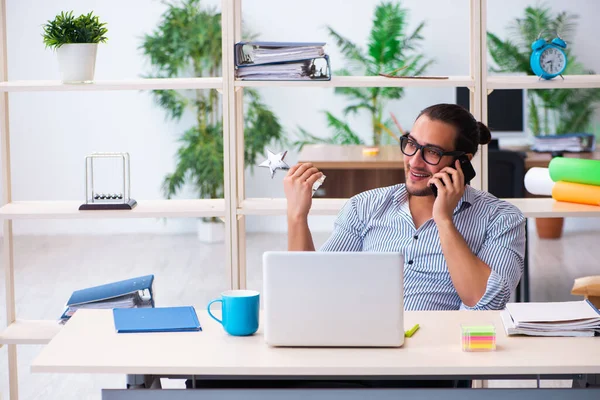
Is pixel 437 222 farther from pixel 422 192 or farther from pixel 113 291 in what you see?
pixel 113 291

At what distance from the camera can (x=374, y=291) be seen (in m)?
1.73

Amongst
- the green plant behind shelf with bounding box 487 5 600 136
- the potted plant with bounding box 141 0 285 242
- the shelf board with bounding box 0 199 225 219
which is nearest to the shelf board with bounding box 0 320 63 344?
the shelf board with bounding box 0 199 225 219

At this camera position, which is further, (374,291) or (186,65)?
(186,65)

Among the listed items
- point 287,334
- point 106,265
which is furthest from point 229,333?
point 106,265

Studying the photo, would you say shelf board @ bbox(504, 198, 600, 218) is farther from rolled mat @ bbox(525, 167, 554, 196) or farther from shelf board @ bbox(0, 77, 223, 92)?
shelf board @ bbox(0, 77, 223, 92)

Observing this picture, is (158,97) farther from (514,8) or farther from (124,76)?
(514,8)

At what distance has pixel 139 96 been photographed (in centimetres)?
724

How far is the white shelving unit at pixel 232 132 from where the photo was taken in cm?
304

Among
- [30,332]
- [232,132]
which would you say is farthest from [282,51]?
[30,332]

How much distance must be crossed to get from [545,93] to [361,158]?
2099 mm

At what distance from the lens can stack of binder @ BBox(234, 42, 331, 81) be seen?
2994 millimetres

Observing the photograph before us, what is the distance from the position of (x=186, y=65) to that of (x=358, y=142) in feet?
5.25

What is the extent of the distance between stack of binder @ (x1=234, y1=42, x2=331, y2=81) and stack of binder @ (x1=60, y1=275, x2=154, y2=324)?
2.79 ft

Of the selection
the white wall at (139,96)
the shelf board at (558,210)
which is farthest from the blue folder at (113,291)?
the white wall at (139,96)
